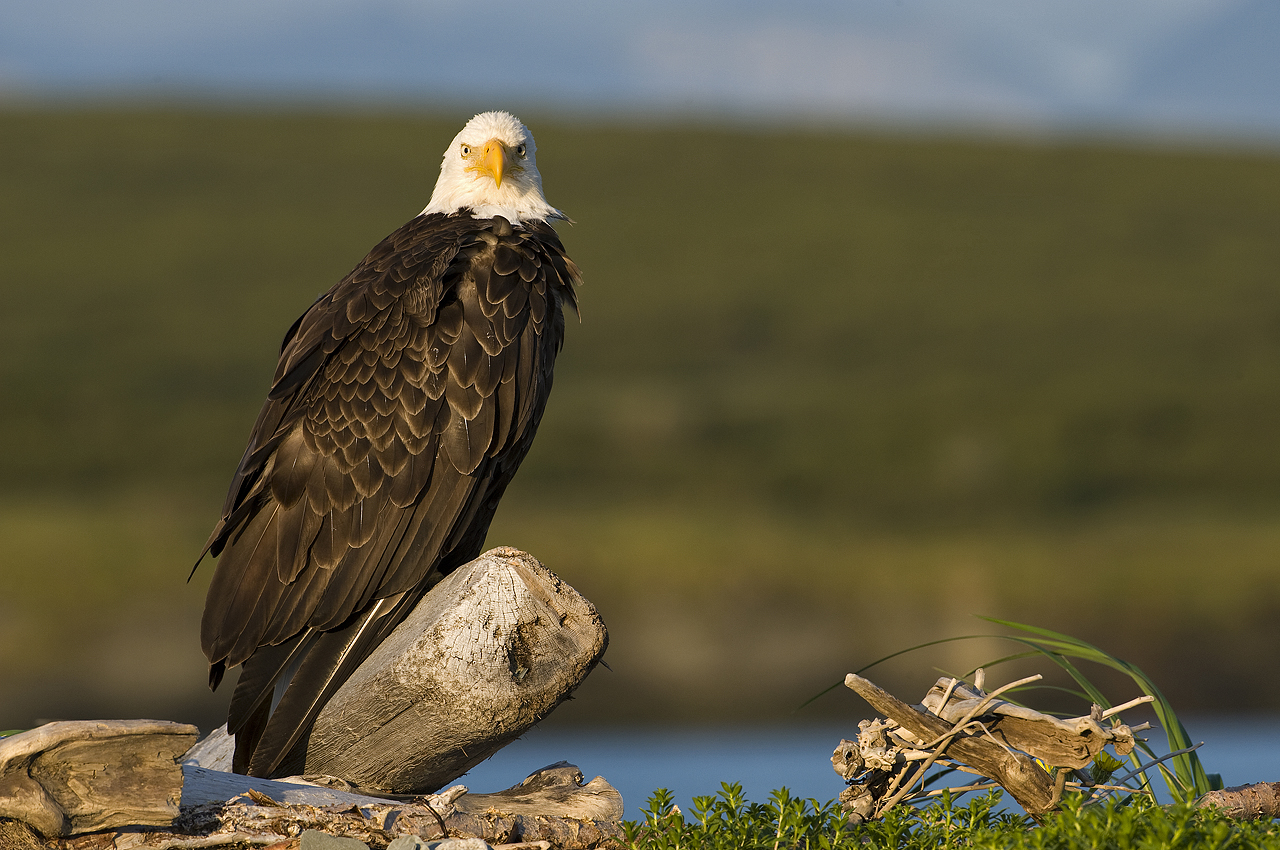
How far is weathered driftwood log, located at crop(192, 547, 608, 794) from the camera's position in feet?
18.4

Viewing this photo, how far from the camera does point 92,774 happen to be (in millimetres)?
4734

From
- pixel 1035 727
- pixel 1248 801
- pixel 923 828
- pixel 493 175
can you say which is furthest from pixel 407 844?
pixel 493 175

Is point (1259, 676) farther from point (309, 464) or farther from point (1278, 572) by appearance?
point (309, 464)

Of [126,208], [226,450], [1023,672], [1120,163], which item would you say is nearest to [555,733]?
[1023,672]

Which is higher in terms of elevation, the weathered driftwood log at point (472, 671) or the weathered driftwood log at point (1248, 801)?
the weathered driftwood log at point (472, 671)

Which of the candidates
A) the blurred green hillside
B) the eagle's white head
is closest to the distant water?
the blurred green hillside

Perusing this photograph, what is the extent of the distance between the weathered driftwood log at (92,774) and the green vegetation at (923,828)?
61.4 inches

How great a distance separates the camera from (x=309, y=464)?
268 inches

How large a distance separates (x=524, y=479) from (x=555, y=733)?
11548 millimetres

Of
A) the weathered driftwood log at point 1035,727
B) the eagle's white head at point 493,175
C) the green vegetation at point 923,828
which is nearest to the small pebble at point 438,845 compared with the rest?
the green vegetation at point 923,828

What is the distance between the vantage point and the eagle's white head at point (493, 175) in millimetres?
8070

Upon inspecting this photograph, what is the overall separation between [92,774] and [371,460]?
2325 millimetres

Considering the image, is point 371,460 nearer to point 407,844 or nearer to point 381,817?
point 381,817

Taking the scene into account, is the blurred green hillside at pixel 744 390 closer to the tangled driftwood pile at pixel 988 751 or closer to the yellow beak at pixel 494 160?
the yellow beak at pixel 494 160
